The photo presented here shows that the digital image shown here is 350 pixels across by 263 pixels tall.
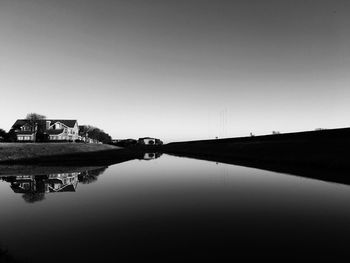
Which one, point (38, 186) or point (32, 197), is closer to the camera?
point (32, 197)

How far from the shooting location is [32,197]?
1712 cm

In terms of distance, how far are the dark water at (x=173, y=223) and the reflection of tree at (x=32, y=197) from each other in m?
0.07

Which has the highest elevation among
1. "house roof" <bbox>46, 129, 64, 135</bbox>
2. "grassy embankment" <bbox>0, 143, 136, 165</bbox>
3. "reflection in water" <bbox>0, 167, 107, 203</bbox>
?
"house roof" <bbox>46, 129, 64, 135</bbox>

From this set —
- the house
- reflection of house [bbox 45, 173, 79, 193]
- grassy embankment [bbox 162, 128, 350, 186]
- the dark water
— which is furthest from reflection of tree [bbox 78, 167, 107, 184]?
the house

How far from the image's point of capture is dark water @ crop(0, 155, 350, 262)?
8266 millimetres

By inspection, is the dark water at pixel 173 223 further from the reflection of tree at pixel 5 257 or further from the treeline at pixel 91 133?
the treeline at pixel 91 133

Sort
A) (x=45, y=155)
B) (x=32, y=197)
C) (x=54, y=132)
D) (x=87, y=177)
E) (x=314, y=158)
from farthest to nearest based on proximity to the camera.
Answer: (x=54, y=132) < (x=45, y=155) < (x=314, y=158) < (x=87, y=177) < (x=32, y=197)

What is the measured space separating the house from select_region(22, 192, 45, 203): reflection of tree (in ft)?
264

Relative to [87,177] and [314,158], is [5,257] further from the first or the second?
[314,158]

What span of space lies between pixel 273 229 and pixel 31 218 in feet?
42.5

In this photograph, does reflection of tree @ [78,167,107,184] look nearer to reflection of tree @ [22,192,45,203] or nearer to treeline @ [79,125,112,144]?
reflection of tree @ [22,192,45,203]

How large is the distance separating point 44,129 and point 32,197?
87.0 meters

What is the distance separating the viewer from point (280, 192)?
19062 millimetres

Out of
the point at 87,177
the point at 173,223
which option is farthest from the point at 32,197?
the point at 173,223
